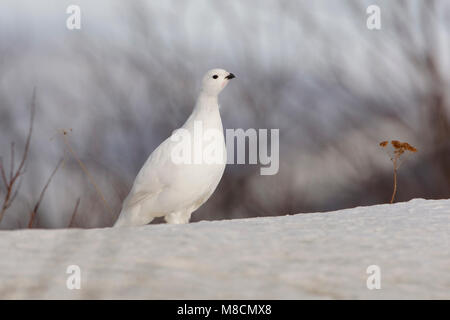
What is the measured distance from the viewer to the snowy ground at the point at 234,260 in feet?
4.99

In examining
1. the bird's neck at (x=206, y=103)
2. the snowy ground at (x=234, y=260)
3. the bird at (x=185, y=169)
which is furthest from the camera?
the bird's neck at (x=206, y=103)

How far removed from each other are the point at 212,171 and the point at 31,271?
5.64ft

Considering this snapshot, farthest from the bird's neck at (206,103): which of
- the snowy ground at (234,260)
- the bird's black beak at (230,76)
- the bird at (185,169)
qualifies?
the snowy ground at (234,260)

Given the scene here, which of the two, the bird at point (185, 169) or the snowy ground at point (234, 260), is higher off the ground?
the bird at point (185, 169)

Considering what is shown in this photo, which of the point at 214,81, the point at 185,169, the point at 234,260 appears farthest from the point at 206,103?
the point at 234,260

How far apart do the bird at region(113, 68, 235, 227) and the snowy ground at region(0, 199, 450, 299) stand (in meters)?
0.96

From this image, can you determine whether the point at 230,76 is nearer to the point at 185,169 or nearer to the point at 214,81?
the point at 214,81

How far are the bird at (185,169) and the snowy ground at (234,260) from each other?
0.96 meters

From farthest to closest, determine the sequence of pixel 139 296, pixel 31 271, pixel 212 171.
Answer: pixel 212 171
pixel 31 271
pixel 139 296

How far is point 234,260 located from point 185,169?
1.56 m

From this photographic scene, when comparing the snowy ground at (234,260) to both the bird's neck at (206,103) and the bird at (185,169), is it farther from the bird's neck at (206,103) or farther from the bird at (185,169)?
the bird's neck at (206,103)

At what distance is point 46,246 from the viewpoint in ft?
6.24
